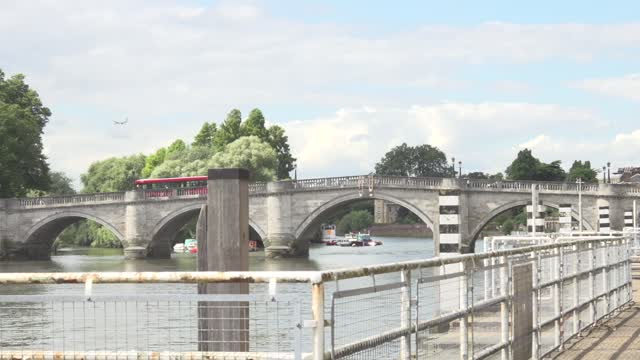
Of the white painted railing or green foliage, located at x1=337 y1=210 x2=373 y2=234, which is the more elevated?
the white painted railing

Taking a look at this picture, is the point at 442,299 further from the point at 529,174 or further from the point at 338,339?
the point at 529,174

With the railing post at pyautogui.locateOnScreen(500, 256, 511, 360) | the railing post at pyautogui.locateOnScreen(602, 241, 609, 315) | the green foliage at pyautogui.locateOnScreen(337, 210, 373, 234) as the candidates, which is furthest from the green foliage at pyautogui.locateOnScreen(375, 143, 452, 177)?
the railing post at pyautogui.locateOnScreen(500, 256, 511, 360)

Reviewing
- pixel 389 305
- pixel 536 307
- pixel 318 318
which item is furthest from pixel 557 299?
pixel 318 318

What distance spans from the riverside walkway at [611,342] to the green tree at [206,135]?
64727mm

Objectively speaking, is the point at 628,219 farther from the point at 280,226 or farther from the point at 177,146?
the point at 177,146

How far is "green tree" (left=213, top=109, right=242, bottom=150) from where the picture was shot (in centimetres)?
7144

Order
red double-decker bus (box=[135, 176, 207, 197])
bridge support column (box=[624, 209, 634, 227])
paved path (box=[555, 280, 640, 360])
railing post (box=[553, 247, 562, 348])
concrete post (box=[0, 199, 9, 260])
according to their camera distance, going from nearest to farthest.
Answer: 1. paved path (box=[555, 280, 640, 360])
2. railing post (box=[553, 247, 562, 348])
3. bridge support column (box=[624, 209, 634, 227])
4. red double-decker bus (box=[135, 176, 207, 197])
5. concrete post (box=[0, 199, 9, 260])

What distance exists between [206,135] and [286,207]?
24.6 m

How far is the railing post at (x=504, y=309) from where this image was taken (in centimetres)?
737

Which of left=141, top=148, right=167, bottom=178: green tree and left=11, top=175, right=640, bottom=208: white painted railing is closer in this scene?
left=11, top=175, right=640, bottom=208: white painted railing

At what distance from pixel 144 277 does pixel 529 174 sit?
91.9 m

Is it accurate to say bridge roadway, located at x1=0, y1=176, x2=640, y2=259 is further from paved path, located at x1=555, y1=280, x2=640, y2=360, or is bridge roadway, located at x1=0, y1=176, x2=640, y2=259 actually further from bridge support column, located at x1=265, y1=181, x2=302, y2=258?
paved path, located at x1=555, y1=280, x2=640, y2=360

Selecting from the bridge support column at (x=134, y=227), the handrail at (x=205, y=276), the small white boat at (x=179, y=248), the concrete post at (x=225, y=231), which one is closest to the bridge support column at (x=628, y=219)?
the bridge support column at (x=134, y=227)

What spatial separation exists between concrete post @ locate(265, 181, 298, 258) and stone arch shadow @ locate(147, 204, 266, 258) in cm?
82
